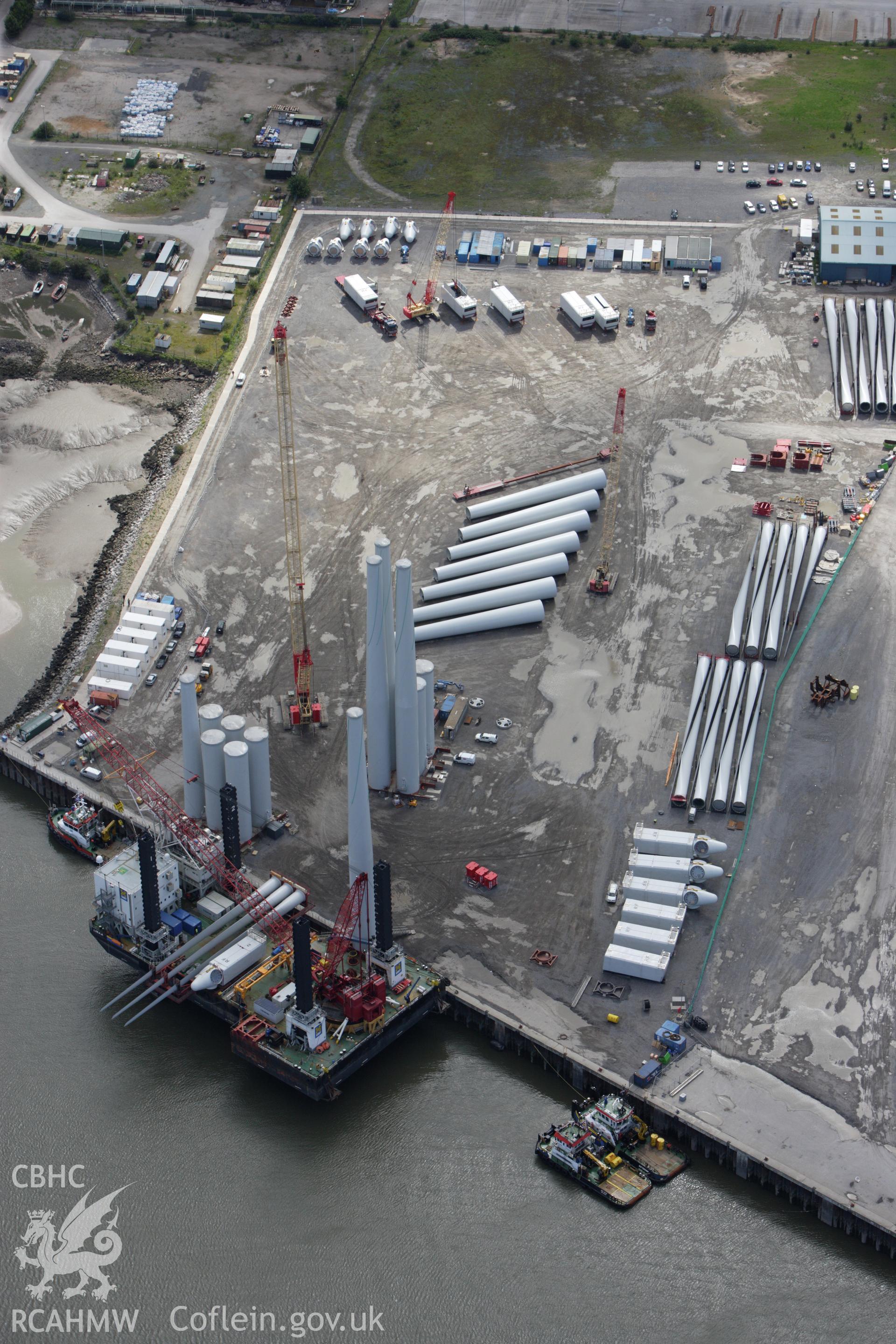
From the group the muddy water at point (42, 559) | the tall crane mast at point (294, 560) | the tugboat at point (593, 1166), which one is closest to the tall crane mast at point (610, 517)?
the tall crane mast at point (294, 560)

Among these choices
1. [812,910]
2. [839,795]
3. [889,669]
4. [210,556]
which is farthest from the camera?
[210,556]

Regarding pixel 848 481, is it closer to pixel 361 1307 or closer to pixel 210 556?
pixel 210 556

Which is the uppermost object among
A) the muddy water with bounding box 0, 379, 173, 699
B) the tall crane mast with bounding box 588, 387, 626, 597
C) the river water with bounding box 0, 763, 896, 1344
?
the tall crane mast with bounding box 588, 387, 626, 597

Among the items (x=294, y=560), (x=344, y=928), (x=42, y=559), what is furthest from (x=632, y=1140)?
(x=42, y=559)

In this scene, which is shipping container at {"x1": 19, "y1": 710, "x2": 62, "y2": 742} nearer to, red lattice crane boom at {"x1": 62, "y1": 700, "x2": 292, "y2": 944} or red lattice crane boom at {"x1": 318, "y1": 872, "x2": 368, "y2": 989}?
red lattice crane boom at {"x1": 62, "y1": 700, "x2": 292, "y2": 944}

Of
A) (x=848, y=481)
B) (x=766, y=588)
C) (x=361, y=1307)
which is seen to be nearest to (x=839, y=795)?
(x=766, y=588)

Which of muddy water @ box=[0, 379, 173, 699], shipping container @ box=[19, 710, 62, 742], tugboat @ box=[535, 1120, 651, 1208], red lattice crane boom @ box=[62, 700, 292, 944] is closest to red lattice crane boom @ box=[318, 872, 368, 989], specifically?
red lattice crane boom @ box=[62, 700, 292, 944]

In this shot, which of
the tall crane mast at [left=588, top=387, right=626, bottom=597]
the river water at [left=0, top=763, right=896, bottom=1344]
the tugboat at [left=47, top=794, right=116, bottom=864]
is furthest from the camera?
the tall crane mast at [left=588, top=387, right=626, bottom=597]

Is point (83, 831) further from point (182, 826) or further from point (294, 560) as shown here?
point (294, 560)
